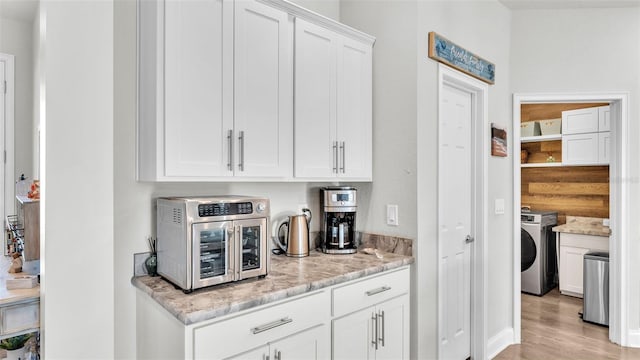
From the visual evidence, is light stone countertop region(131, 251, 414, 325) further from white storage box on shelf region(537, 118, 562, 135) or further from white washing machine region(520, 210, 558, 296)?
white storage box on shelf region(537, 118, 562, 135)

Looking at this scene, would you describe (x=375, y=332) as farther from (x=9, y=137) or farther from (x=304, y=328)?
(x=9, y=137)

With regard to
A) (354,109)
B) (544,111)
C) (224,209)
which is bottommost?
(224,209)

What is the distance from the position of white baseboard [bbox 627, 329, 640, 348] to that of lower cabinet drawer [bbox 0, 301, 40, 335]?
4374 millimetres

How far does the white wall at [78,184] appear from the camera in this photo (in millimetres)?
1575

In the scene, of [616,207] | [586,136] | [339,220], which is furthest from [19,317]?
[586,136]

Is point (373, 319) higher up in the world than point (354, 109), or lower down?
lower down

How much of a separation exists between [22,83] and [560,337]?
5.16 meters

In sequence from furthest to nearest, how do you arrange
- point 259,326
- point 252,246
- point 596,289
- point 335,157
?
point 596,289
point 335,157
point 252,246
point 259,326

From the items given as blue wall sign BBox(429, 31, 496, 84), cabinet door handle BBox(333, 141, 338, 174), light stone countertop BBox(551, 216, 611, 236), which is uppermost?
blue wall sign BBox(429, 31, 496, 84)

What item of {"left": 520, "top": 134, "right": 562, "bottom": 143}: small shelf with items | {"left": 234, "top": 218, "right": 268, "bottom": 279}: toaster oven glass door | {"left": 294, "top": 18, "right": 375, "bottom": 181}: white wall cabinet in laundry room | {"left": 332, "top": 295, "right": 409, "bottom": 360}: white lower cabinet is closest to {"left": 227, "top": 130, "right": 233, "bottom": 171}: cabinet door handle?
{"left": 234, "top": 218, "right": 268, "bottom": 279}: toaster oven glass door

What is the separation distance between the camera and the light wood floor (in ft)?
10.1

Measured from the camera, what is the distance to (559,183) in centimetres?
500

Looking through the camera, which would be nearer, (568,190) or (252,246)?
(252,246)

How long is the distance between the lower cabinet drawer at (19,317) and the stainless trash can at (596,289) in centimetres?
448
